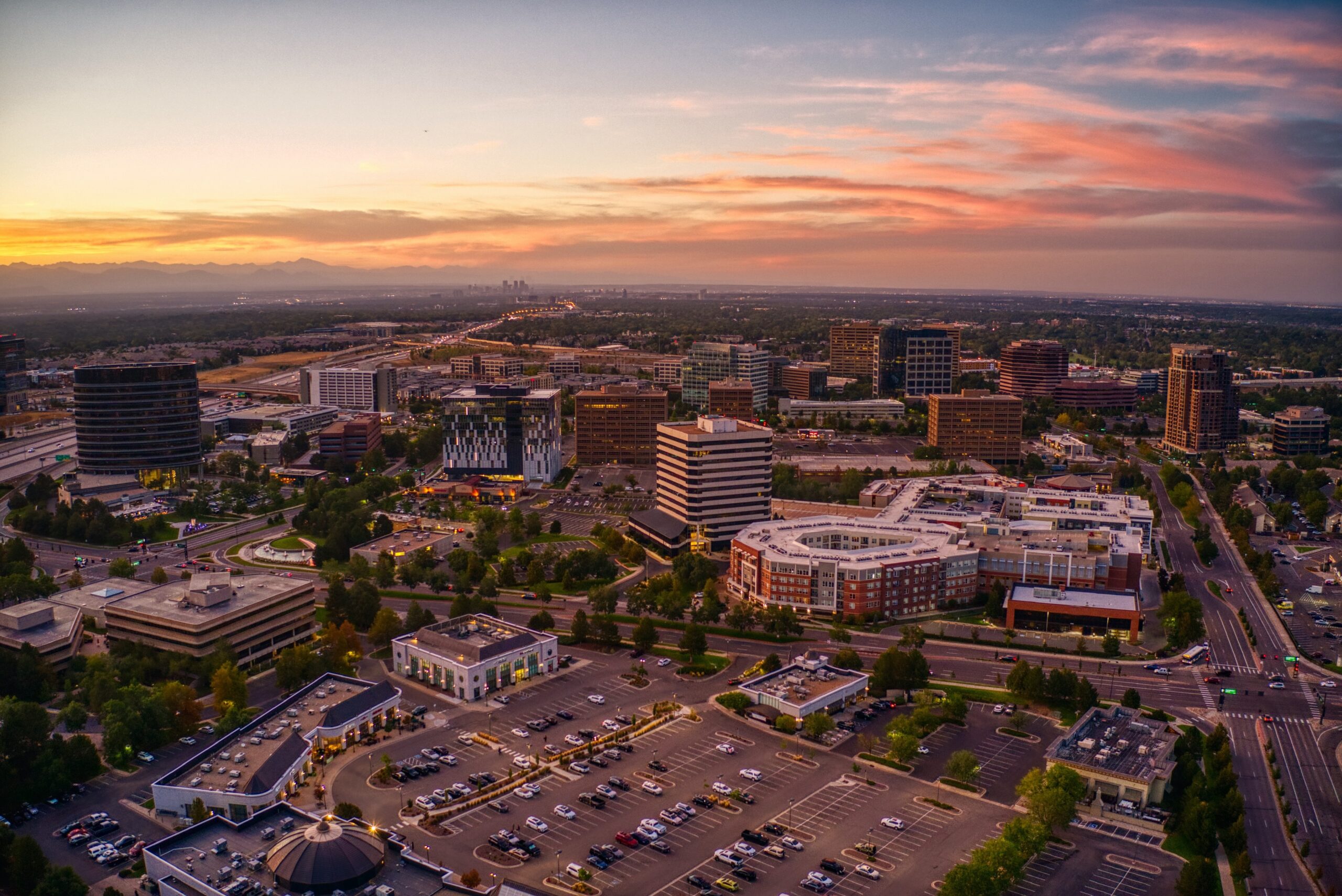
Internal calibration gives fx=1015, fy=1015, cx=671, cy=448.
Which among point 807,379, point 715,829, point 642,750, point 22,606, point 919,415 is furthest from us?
point 807,379

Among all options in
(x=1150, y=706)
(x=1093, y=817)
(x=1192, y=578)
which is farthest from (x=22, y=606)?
(x=1192, y=578)

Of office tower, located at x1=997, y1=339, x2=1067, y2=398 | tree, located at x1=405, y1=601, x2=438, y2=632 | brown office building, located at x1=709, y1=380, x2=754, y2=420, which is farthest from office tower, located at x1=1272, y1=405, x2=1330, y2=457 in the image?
tree, located at x1=405, y1=601, x2=438, y2=632

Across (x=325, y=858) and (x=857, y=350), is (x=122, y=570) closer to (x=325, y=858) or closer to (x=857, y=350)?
(x=325, y=858)

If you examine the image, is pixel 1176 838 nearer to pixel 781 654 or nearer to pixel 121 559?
pixel 781 654

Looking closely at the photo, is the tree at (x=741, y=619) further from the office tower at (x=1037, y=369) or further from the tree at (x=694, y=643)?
the office tower at (x=1037, y=369)

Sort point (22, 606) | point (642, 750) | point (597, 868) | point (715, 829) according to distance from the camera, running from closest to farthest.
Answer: point (597, 868)
point (715, 829)
point (642, 750)
point (22, 606)

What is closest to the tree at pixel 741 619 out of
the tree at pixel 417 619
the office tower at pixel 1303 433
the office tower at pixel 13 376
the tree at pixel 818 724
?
the tree at pixel 818 724

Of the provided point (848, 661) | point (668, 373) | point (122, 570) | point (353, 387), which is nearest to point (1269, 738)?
point (848, 661)
